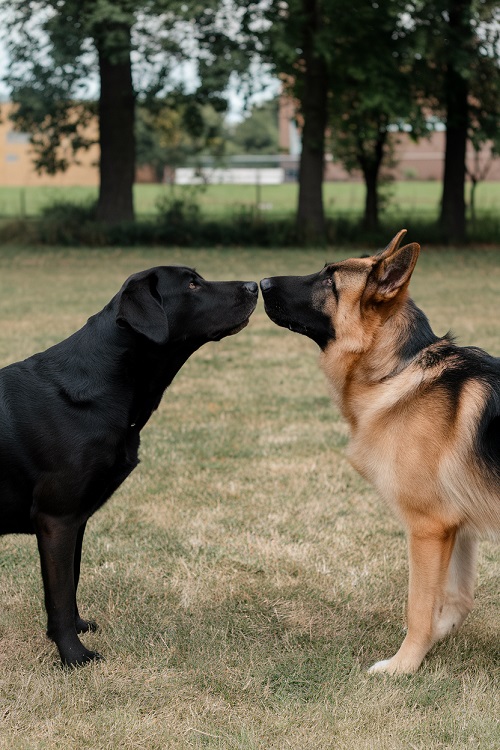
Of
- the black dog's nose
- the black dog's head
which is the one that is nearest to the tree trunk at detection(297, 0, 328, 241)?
the black dog's nose

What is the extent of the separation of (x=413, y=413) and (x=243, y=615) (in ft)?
4.48

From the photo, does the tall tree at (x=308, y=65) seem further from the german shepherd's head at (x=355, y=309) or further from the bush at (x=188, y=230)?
the german shepherd's head at (x=355, y=309)

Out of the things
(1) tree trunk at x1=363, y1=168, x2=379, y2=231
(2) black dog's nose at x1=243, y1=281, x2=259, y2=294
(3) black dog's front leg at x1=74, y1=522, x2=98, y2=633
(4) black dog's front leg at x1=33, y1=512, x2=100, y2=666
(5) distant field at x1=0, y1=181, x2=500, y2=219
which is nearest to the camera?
(4) black dog's front leg at x1=33, y1=512, x2=100, y2=666

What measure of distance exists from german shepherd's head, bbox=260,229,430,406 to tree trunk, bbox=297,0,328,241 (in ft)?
70.7

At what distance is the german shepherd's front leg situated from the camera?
12.7ft

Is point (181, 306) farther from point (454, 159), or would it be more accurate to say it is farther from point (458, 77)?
point (454, 159)

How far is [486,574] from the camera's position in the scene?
16.5 ft

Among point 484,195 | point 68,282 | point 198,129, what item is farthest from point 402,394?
point 484,195

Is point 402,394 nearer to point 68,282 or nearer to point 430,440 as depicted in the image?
point 430,440

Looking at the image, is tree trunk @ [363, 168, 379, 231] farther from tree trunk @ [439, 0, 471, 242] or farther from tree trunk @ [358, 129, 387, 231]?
tree trunk @ [439, 0, 471, 242]

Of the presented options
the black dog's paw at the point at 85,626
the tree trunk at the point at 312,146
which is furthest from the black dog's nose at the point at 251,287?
the tree trunk at the point at 312,146

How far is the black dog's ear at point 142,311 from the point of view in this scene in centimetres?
393

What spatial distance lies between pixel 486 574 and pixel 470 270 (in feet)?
53.3

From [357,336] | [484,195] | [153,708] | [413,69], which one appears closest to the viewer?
[153,708]
